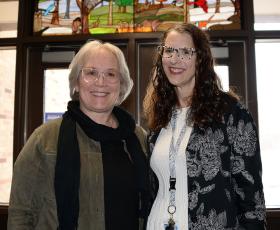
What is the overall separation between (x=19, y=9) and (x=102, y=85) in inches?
73.9

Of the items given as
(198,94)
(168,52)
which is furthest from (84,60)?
(198,94)

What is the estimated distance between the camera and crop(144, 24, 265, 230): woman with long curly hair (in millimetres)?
1277

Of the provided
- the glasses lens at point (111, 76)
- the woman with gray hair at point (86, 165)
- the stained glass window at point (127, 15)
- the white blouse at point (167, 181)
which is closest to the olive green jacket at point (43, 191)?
the woman with gray hair at point (86, 165)

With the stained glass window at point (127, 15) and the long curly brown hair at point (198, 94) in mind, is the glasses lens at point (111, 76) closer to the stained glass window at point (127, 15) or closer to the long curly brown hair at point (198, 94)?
the long curly brown hair at point (198, 94)

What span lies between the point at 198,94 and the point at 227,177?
0.38 m

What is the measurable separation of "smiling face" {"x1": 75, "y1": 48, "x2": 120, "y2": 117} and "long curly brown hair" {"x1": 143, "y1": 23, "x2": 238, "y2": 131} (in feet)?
0.83

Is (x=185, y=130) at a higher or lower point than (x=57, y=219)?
higher

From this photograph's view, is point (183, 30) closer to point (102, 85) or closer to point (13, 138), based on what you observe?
point (102, 85)

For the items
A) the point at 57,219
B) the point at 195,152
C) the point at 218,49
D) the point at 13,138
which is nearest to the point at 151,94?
the point at 195,152

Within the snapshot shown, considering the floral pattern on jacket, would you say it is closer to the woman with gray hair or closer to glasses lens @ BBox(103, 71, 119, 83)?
the woman with gray hair

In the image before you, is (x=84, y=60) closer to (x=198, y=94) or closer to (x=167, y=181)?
(x=198, y=94)

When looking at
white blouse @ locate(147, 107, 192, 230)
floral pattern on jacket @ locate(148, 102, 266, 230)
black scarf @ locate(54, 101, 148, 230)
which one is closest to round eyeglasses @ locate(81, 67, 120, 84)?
black scarf @ locate(54, 101, 148, 230)

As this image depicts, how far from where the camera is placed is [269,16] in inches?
Result: 108

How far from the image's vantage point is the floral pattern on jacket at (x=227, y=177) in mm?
1270
